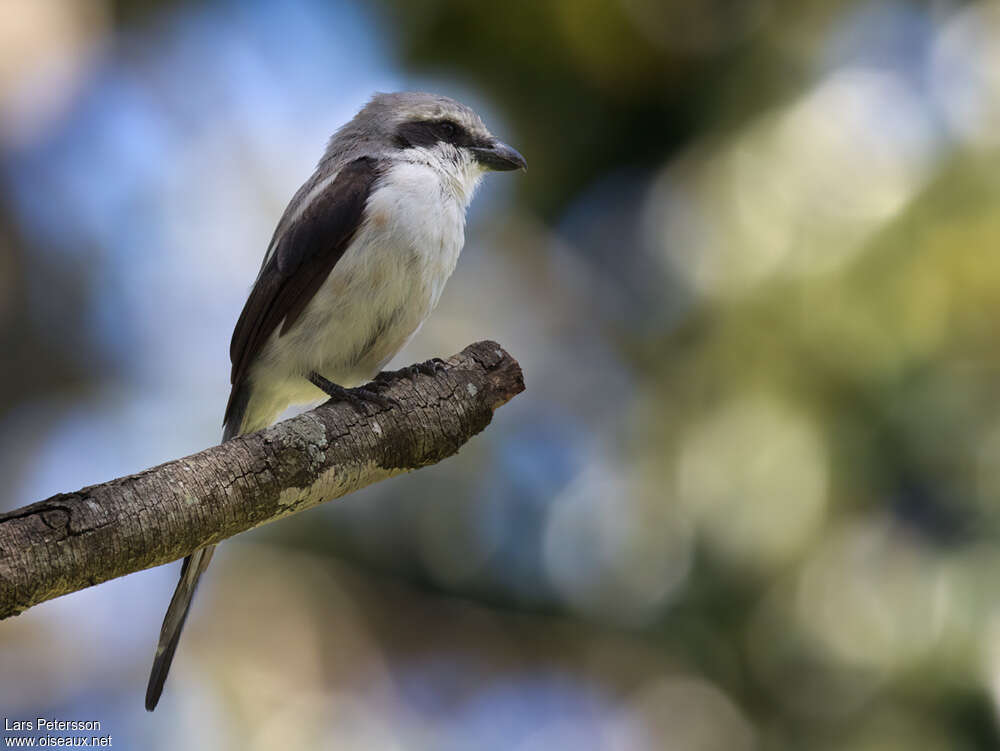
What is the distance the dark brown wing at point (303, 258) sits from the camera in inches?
200

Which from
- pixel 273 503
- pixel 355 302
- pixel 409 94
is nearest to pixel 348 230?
pixel 355 302

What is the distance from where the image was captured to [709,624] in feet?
26.0

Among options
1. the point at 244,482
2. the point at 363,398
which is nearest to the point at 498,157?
the point at 363,398

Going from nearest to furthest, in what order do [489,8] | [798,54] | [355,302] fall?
[355,302] → [798,54] → [489,8]

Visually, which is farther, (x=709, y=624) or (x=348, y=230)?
(x=709, y=624)

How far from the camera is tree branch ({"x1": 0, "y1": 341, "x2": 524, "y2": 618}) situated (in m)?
3.22

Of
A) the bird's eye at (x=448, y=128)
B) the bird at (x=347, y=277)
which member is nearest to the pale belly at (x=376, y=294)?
the bird at (x=347, y=277)

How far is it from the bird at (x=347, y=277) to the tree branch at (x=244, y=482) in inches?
27.8

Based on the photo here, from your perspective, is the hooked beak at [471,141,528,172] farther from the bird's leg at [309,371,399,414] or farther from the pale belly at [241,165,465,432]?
the bird's leg at [309,371,399,414]

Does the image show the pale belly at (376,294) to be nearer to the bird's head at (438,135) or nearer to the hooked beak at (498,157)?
the bird's head at (438,135)

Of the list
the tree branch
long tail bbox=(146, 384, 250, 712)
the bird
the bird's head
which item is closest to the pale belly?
the bird

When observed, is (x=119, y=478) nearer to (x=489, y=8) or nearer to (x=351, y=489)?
(x=351, y=489)

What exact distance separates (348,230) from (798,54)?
5.60 metres

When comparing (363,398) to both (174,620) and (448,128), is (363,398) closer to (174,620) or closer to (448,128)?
(174,620)
